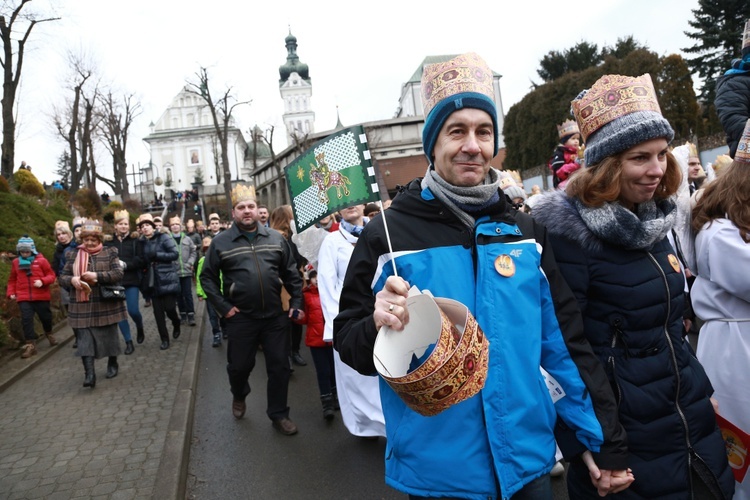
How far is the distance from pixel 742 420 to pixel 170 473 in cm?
392

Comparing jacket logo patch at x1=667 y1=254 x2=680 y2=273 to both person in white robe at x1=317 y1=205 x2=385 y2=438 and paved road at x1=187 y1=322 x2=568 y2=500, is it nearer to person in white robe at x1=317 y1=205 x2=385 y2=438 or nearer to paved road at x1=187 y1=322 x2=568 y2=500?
paved road at x1=187 y1=322 x2=568 y2=500

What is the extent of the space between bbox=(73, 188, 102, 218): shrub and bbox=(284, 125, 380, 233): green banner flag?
2586 centimetres

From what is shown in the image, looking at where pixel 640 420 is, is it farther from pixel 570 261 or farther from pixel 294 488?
pixel 294 488

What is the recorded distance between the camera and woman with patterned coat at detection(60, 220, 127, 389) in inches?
285

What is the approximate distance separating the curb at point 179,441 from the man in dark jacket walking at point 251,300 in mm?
694

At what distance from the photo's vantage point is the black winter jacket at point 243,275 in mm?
5512

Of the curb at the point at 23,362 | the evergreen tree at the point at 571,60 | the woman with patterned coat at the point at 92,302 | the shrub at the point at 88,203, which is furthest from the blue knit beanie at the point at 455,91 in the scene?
the evergreen tree at the point at 571,60

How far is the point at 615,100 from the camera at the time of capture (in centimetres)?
243

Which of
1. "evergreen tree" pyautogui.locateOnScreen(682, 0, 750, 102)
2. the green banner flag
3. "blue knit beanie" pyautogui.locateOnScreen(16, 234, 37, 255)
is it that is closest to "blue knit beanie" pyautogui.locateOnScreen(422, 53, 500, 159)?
the green banner flag

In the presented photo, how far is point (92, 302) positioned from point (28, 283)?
2373 mm

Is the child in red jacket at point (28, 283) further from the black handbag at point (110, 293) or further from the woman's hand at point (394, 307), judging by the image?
the woman's hand at point (394, 307)

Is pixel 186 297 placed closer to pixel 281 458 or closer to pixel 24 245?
pixel 24 245

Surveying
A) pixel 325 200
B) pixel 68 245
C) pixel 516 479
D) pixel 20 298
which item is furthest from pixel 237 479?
pixel 68 245

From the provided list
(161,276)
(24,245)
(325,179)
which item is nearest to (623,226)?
(325,179)
